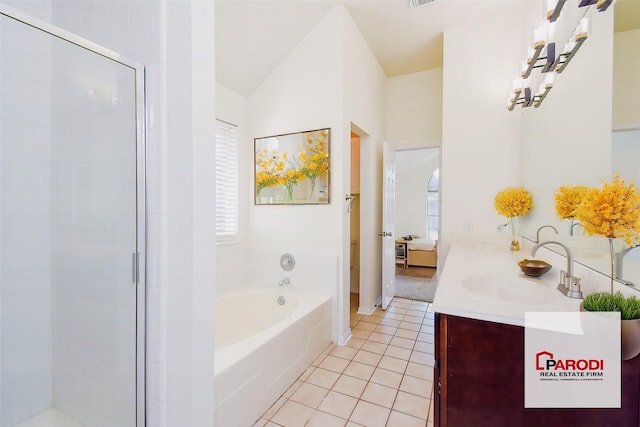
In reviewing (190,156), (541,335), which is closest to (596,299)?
(541,335)

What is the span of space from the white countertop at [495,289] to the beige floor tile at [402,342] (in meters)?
0.94

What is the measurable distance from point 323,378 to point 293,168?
71.4 inches

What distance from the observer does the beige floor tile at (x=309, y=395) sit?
1797mm

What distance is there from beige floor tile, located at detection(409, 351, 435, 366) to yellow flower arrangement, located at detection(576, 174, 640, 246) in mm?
1756

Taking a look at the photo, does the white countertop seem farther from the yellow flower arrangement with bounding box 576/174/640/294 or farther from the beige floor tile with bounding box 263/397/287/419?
the beige floor tile with bounding box 263/397/287/419

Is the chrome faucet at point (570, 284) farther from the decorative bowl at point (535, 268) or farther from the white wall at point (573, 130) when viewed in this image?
the white wall at point (573, 130)

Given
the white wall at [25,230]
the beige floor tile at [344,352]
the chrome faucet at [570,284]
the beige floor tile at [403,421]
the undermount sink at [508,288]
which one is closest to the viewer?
the chrome faucet at [570,284]

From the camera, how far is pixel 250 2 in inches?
90.4

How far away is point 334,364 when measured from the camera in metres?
2.24

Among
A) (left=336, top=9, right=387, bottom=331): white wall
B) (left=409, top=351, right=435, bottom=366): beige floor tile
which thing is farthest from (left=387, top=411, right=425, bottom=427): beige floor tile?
(left=336, top=9, right=387, bottom=331): white wall

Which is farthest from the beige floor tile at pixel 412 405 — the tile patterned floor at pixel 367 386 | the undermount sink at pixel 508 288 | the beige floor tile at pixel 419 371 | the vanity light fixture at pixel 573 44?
the vanity light fixture at pixel 573 44

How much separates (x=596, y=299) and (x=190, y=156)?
57.6 inches

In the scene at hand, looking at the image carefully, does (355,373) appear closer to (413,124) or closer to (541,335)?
(541,335)

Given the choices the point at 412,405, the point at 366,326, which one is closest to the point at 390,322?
the point at 366,326
